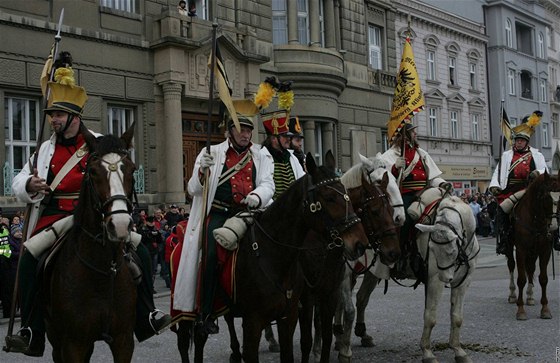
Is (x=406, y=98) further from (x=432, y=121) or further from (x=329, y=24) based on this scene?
(x=432, y=121)

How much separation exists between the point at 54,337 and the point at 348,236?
8.88ft

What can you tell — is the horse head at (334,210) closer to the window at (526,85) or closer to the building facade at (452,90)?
the building facade at (452,90)

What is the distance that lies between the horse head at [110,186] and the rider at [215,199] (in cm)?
144

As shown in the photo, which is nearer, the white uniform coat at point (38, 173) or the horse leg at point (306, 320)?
the white uniform coat at point (38, 173)

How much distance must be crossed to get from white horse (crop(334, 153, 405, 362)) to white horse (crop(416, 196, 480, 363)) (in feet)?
1.95

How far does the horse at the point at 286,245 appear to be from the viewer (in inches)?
225

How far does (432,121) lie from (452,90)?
3.44 metres

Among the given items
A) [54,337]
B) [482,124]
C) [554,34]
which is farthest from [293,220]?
[554,34]

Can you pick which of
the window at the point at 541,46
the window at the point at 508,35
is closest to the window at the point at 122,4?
the window at the point at 508,35

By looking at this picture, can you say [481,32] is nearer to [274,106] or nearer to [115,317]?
[274,106]

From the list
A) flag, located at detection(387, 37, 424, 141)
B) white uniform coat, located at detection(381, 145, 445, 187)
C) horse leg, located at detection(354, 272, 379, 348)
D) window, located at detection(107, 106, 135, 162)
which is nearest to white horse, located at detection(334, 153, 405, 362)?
horse leg, located at detection(354, 272, 379, 348)

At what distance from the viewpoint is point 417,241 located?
8.00 m

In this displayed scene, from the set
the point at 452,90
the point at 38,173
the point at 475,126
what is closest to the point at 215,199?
the point at 38,173

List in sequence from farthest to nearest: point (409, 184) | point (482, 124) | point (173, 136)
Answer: point (482, 124), point (173, 136), point (409, 184)
